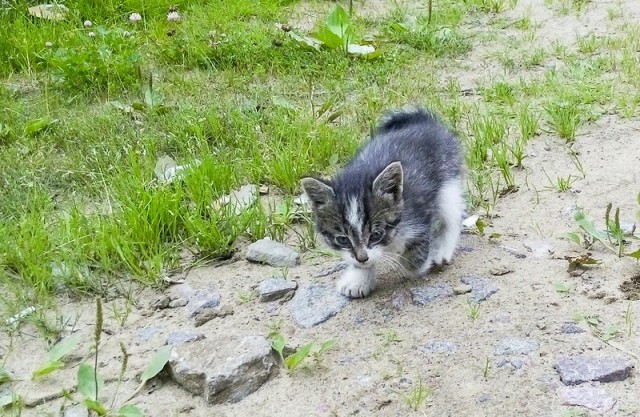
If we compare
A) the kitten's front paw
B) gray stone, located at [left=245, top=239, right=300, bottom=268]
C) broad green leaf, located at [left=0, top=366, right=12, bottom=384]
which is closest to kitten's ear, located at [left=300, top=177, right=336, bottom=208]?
the kitten's front paw

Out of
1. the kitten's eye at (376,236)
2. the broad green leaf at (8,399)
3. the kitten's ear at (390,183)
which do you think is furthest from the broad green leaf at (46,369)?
the kitten's ear at (390,183)

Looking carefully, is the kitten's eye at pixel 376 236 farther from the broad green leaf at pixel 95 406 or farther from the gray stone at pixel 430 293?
the broad green leaf at pixel 95 406

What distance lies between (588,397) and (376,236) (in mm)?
1333

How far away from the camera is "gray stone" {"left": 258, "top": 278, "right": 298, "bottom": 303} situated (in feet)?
13.1

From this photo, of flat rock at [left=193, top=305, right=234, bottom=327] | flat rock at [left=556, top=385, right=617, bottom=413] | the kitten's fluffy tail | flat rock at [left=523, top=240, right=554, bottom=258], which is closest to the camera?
flat rock at [left=556, top=385, right=617, bottom=413]

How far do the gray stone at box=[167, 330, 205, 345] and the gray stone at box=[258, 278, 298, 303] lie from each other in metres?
0.45

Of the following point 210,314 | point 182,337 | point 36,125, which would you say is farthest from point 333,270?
point 36,125

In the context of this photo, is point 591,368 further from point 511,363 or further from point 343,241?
point 343,241

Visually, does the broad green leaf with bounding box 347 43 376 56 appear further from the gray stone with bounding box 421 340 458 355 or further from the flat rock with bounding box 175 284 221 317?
the gray stone with bounding box 421 340 458 355

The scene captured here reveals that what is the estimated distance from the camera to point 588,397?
115 inches

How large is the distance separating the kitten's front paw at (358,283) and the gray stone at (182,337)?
0.79m

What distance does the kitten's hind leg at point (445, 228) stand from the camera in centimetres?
414

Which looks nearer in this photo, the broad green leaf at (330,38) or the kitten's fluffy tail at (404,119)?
the kitten's fluffy tail at (404,119)

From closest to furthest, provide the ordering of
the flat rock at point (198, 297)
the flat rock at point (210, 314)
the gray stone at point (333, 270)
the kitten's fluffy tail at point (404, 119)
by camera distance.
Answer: the flat rock at point (210, 314), the flat rock at point (198, 297), the gray stone at point (333, 270), the kitten's fluffy tail at point (404, 119)
